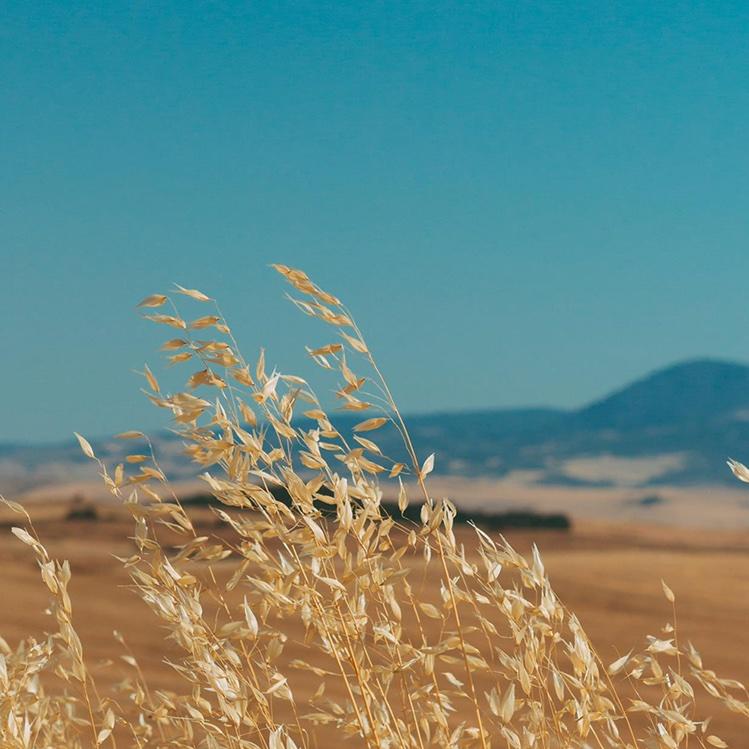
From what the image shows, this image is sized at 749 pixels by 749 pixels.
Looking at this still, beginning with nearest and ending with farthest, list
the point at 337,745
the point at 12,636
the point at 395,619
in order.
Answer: the point at 395,619
the point at 337,745
the point at 12,636

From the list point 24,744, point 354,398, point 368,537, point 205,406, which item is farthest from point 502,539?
point 24,744

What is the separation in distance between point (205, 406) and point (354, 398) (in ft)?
0.78

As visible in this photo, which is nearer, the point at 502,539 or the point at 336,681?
the point at 502,539

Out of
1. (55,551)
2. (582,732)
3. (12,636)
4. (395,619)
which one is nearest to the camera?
(582,732)

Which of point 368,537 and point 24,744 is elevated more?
point 368,537

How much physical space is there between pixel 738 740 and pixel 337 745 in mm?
1493

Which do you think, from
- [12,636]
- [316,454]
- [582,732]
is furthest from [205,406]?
[12,636]

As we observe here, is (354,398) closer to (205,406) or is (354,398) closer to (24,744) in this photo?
(205,406)

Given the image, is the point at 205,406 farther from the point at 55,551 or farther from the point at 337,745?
the point at 55,551

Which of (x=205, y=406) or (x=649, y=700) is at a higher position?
(x=205, y=406)

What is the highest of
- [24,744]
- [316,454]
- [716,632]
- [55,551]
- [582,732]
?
[316,454]

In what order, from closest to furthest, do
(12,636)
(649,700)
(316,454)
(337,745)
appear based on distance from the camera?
(316,454) → (337,745) → (649,700) → (12,636)

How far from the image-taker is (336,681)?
14.8ft

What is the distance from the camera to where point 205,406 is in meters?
1.62
